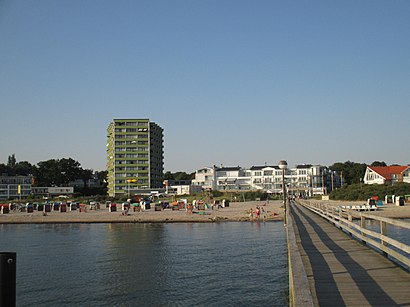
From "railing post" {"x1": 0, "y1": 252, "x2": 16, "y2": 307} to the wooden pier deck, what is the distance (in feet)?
16.2

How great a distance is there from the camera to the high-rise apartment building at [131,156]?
134 metres

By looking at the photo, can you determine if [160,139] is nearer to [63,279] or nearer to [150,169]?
[150,169]

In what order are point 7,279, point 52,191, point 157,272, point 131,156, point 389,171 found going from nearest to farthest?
point 7,279
point 157,272
point 389,171
point 131,156
point 52,191

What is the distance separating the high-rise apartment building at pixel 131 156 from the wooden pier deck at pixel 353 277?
122 metres

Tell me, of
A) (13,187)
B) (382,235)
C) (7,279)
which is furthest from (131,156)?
(7,279)

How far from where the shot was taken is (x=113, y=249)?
2802 centimetres

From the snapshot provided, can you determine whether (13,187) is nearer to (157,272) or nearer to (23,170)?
(23,170)

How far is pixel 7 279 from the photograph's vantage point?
3.89 metres

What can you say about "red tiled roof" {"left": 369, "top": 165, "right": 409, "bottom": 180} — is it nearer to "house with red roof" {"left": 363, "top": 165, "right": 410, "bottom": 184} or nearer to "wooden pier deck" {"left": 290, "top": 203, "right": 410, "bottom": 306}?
"house with red roof" {"left": 363, "top": 165, "right": 410, "bottom": 184}

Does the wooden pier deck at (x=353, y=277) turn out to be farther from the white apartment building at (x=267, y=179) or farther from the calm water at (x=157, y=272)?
the white apartment building at (x=267, y=179)

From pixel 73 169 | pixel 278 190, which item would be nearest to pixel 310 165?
pixel 278 190

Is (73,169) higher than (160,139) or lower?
lower

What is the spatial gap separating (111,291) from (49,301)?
7.10 feet

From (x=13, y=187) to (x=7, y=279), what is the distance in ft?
487
